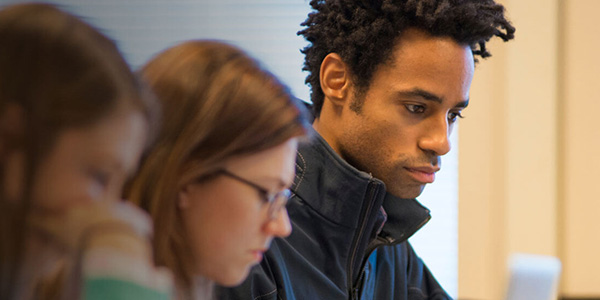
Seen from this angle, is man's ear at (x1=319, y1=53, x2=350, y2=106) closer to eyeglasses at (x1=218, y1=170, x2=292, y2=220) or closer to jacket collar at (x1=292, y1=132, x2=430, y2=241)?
jacket collar at (x1=292, y1=132, x2=430, y2=241)

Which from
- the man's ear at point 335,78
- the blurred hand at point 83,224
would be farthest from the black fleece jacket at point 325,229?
the blurred hand at point 83,224

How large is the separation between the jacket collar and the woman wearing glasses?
18.7 inches

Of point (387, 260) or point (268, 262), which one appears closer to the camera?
point (268, 262)

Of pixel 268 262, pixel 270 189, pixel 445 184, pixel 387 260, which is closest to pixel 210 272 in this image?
pixel 270 189

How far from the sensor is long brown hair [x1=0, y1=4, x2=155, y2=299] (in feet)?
1.10

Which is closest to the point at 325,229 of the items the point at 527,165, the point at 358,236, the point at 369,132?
the point at 358,236

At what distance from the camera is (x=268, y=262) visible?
3.09 ft

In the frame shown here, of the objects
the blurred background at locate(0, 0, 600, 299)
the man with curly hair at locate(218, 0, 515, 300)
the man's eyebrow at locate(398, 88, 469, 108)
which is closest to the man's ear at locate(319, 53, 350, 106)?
the man with curly hair at locate(218, 0, 515, 300)

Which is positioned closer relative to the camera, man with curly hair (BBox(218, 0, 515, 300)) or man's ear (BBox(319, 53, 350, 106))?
man with curly hair (BBox(218, 0, 515, 300))

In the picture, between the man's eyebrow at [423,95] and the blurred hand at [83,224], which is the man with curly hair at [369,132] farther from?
the blurred hand at [83,224]

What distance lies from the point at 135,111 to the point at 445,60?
0.74m

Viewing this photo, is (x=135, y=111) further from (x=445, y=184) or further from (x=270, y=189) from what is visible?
(x=445, y=184)

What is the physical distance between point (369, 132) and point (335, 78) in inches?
4.1

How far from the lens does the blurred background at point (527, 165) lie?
1765 mm
